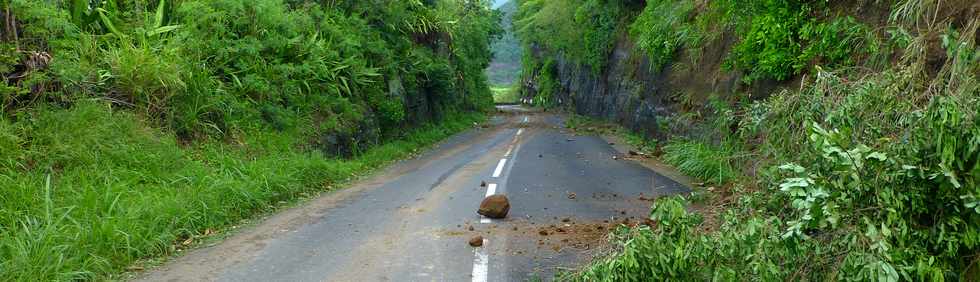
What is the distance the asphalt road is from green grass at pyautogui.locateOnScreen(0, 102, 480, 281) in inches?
19.1

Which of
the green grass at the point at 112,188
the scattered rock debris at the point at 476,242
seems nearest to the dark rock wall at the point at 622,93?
the green grass at the point at 112,188

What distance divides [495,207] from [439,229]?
83cm

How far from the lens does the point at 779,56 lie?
1211cm

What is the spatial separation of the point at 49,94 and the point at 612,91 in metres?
24.0

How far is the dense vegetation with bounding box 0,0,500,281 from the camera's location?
22.5 ft

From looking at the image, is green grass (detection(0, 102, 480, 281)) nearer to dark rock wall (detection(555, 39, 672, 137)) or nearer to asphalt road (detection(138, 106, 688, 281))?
asphalt road (detection(138, 106, 688, 281))

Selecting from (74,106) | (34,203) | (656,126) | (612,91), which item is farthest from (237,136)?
(612,91)

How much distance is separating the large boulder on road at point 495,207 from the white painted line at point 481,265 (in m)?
1.44

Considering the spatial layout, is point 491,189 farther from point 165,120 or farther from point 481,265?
point 165,120

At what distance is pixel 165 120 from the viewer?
35.1 ft

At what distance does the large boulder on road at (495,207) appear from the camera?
841 centimetres

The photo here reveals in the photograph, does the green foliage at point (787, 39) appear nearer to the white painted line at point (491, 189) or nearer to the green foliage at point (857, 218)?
the white painted line at point (491, 189)

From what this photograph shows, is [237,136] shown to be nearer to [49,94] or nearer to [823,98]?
[49,94]

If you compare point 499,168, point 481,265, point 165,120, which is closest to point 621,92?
point 499,168
